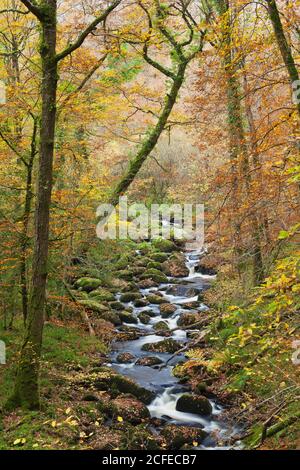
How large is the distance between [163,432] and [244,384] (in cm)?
199

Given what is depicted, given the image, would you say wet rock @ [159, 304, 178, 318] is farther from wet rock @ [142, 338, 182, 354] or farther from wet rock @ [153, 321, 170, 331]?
wet rock @ [142, 338, 182, 354]

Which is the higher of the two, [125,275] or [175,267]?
[175,267]

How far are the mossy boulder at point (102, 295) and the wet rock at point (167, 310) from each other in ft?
6.61

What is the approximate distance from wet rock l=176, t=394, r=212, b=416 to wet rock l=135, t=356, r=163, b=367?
6.56 feet

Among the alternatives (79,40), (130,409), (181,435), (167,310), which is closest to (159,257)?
(167,310)

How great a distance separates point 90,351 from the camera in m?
10.6

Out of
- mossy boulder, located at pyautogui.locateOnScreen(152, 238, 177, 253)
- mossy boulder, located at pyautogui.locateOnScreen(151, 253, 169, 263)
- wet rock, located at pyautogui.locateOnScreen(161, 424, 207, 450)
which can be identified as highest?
mossy boulder, located at pyautogui.locateOnScreen(152, 238, 177, 253)

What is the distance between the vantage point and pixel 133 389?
8.72m

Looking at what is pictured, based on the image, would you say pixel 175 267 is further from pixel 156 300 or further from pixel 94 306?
pixel 94 306

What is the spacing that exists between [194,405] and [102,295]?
7.17m

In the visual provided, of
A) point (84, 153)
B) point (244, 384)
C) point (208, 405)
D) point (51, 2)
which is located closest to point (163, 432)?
point (208, 405)

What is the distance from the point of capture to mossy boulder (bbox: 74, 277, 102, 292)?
15672 millimetres

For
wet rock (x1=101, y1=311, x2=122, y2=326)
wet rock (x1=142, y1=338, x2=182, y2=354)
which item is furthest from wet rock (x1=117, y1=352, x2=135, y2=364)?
wet rock (x1=101, y1=311, x2=122, y2=326)

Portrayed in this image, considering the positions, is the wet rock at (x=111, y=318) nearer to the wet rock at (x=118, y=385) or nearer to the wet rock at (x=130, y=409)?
the wet rock at (x=118, y=385)
